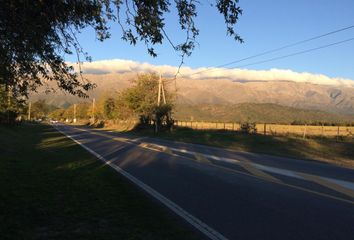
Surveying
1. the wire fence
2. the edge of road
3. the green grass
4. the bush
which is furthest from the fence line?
the green grass

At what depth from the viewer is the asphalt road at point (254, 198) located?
7.37 meters

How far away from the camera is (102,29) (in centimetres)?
782

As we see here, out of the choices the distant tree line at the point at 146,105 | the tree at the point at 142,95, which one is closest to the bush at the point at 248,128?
the distant tree line at the point at 146,105

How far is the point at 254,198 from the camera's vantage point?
10125 mm

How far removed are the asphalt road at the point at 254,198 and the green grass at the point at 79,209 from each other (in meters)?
0.50

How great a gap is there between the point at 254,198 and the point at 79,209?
352 centimetres

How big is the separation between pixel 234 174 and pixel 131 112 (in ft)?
214

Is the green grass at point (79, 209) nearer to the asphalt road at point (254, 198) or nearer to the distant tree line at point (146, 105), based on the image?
the asphalt road at point (254, 198)

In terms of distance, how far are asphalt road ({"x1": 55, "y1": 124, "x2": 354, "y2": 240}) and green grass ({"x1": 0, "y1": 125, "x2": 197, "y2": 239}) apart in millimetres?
500

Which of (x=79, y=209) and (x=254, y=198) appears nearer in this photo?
(x=79, y=209)

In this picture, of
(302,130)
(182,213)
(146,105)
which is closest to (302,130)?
(302,130)

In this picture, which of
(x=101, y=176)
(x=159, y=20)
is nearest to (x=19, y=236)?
(x=159, y=20)

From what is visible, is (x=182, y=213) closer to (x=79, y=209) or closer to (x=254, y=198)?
(x=79, y=209)

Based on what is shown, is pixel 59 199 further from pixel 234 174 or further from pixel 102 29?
pixel 234 174
